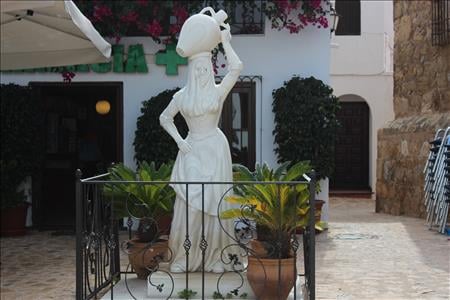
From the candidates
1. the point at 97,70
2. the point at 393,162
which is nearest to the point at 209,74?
the point at 97,70

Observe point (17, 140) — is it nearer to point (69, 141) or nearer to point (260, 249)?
point (69, 141)

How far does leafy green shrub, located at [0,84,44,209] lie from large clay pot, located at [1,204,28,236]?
108 mm

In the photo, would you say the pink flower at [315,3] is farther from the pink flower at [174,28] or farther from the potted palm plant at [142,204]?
the potted palm plant at [142,204]

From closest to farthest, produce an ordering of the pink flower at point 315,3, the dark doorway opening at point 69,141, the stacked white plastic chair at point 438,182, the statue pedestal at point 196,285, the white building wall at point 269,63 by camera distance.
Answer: the statue pedestal at point 196,285
the pink flower at point 315,3
the stacked white plastic chair at point 438,182
the white building wall at point 269,63
the dark doorway opening at point 69,141

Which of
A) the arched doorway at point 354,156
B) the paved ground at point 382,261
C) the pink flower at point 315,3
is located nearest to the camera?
the paved ground at point 382,261

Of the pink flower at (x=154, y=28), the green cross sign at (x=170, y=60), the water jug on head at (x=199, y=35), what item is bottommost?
the water jug on head at (x=199, y=35)

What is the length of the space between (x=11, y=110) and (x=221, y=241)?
5299 millimetres

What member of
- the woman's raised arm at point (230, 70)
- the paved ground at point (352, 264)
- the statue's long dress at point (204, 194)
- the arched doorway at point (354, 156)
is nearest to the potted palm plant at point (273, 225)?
the statue's long dress at point (204, 194)

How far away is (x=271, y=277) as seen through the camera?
4344 millimetres

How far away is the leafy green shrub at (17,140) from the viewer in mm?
8859

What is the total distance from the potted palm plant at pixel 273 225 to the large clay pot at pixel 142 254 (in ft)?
3.46

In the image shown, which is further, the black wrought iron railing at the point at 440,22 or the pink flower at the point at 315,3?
the black wrought iron railing at the point at 440,22

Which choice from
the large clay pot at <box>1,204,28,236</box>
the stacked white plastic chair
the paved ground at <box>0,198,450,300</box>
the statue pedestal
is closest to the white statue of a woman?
the statue pedestal

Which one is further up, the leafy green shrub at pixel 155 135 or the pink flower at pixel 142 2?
→ the pink flower at pixel 142 2
